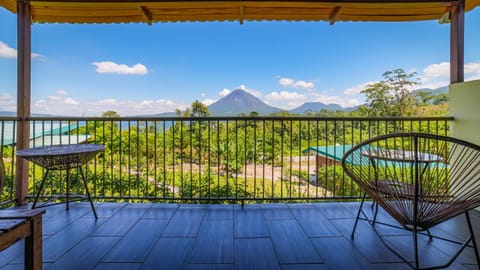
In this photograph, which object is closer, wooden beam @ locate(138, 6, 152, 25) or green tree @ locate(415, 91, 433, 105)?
wooden beam @ locate(138, 6, 152, 25)

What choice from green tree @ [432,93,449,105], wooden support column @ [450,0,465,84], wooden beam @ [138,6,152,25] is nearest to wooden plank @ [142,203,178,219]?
wooden beam @ [138,6,152,25]

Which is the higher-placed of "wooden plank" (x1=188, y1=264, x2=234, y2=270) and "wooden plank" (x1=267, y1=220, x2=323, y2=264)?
"wooden plank" (x1=267, y1=220, x2=323, y2=264)

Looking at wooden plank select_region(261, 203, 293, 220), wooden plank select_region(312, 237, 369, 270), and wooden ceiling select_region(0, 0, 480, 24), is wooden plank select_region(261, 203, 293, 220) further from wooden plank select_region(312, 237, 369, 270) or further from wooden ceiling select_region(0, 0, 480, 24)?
wooden ceiling select_region(0, 0, 480, 24)

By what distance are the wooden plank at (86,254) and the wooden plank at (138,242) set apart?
2.5 inches

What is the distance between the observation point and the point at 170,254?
1706 millimetres

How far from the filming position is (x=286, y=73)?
870cm

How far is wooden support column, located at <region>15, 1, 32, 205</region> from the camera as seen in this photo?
2680 millimetres

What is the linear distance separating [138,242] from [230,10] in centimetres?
273

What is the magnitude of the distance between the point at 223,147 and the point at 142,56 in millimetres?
5541

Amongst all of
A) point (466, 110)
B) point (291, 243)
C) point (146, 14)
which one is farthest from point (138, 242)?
point (466, 110)

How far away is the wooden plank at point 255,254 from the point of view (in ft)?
5.16

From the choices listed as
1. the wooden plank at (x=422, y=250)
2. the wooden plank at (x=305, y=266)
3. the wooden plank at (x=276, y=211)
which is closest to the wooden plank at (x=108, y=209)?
the wooden plank at (x=276, y=211)

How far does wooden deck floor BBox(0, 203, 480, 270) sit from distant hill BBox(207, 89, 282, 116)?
4.57 meters

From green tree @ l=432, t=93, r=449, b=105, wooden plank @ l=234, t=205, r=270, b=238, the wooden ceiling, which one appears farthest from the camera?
green tree @ l=432, t=93, r=449, b=105
